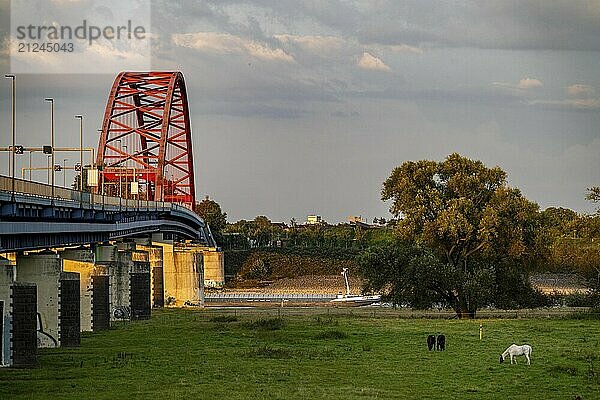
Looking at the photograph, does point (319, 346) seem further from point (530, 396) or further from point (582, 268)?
point (582, 268)

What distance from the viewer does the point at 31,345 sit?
4806 centimetres

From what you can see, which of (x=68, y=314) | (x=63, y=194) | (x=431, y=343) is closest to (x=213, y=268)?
(x=63, y=194)

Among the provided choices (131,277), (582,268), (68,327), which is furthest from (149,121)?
(68,327)

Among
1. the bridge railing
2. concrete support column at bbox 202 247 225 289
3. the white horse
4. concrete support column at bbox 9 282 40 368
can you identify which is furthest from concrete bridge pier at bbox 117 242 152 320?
concrete support column at bbox 202 247 225 289

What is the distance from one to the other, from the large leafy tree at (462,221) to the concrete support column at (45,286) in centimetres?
3350

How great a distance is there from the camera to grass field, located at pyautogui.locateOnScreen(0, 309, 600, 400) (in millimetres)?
39469

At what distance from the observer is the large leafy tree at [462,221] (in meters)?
87.4

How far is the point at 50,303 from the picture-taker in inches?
2314

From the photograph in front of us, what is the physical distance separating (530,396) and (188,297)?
80.0 m

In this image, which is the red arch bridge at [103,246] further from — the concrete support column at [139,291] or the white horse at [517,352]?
the white horse at [517,352]

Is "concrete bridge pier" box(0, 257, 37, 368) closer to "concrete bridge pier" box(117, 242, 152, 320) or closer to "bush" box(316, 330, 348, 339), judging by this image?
"bush" box(316, 330, 348, 339)

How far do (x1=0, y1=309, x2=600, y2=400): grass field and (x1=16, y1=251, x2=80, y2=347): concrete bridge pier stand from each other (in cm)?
129

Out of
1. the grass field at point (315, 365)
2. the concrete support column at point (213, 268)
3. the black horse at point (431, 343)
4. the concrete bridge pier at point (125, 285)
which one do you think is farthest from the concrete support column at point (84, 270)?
the concrete support column at point (213, 268)

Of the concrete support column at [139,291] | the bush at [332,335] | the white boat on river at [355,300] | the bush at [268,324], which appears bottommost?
the bush at [332,335]
